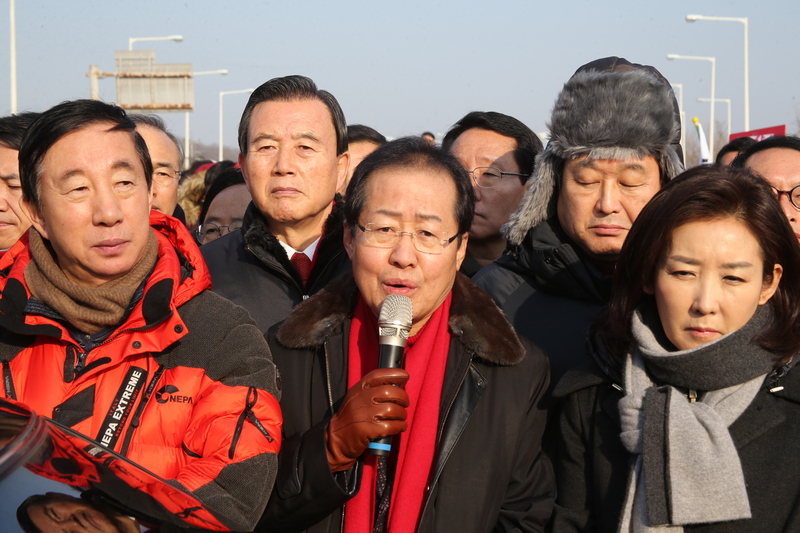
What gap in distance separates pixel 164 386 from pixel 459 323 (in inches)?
43.6

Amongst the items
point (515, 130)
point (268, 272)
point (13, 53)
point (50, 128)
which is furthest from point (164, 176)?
point (13, 53)

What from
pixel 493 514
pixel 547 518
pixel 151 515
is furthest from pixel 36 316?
pixel 547 518

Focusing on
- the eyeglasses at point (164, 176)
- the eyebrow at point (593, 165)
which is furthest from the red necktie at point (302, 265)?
the eyeglasses at point (164, 176)

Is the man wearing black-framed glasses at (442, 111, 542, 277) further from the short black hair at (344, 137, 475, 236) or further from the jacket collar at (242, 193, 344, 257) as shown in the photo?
the short black hair at (344, 137, 475, 236)

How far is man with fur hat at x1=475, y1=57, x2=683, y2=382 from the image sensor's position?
3.67 m

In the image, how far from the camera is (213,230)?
632 centimetres

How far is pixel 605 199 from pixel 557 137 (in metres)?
0.41

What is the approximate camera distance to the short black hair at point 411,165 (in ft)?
10.4

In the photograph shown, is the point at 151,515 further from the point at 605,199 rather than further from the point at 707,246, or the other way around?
the point at 605,199

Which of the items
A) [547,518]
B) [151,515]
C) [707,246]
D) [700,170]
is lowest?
[547,518]

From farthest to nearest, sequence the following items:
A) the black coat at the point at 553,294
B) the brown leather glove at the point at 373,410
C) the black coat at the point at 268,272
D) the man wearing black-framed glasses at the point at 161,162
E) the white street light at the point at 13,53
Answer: the white street light at the point at 13,53 → the man wearing black-framed glasses at the point at 161,162 → the black coat at the point at 268,272 → the black coat at the point at 553,294 → the brown leather glove at the point at 373,410

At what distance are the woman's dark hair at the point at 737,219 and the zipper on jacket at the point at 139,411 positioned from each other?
1.61 meters

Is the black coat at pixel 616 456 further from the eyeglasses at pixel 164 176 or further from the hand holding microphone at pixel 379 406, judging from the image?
the eyeglasses at pixel 164 176

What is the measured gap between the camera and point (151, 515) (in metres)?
1.79
